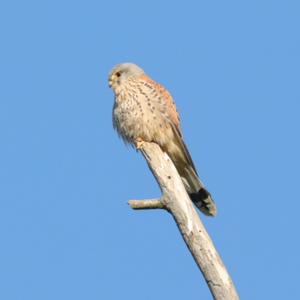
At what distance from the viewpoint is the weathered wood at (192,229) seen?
3.78 metres

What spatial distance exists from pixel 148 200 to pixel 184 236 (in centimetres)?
31

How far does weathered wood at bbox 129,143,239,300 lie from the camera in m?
3.78

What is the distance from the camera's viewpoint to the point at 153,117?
5.79m

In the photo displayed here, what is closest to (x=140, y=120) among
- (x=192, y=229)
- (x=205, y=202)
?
(x=205, y=202)

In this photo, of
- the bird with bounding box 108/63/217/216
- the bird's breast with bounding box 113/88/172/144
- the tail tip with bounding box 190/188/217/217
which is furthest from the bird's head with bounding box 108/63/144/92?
the tail tip with bounding box 190/188/217/217

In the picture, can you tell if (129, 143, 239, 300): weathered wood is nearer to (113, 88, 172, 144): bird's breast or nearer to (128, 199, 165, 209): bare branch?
(128, 199, 165, 209): bare branch

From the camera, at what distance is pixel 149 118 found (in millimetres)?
5770

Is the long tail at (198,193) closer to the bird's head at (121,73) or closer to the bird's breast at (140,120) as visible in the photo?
the bird's breast at (140,120)

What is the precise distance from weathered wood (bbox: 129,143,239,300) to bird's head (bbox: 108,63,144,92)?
5.11ft

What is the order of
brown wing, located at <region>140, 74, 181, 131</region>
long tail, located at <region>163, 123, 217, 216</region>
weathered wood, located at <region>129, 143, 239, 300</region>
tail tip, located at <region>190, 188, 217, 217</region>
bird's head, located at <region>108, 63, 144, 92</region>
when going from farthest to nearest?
bird's head, located at <region>108, 63, 144, 92</region> < brown wing, located at <region>140, 74, 181, 131</region> < long tail, located at <region>163, 123, 217, 216</region> < tail tip, located at <region>190, 188, 217, 217</region> < weathered wood, located at <region>129, 143, 239, 300</region>

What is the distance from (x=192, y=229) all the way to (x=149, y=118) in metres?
1.86

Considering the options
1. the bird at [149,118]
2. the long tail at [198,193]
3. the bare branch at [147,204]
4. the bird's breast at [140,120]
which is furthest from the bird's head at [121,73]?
the bare branch at [147,204]

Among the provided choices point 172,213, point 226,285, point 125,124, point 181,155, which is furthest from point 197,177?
point 226,285

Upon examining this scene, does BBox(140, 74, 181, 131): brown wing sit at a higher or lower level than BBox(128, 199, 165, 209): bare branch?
higher
